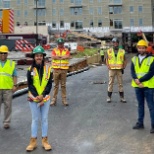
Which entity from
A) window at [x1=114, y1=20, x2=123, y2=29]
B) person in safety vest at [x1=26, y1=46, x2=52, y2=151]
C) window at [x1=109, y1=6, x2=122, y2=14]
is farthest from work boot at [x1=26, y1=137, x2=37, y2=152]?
window at [x1=109, y1=6, x2=122, y2=14]

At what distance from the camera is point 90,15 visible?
282ft

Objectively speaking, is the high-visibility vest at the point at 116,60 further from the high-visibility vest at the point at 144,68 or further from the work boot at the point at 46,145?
the work boot at the point at 46,145

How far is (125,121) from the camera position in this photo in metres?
8.64

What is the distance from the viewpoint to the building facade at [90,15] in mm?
83562

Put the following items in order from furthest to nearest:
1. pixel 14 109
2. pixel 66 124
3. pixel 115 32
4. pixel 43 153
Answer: pixel 115 32 < pixel 14 109 < pixel 66 124 < pixel 43 153

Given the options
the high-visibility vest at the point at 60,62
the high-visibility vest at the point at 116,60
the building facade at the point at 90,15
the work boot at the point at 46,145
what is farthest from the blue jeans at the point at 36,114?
the building facade at the point at 90,15

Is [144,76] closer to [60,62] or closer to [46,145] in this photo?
[46,145]

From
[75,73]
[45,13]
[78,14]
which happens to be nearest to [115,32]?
[78,14]

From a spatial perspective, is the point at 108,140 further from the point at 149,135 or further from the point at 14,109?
the point at 14,109

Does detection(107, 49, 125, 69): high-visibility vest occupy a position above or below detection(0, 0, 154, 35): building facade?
below

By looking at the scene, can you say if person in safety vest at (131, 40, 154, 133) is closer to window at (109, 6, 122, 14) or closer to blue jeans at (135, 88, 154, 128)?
blue jeans at (135, 88, 154, 128)

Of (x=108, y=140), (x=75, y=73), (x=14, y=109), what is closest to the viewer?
(x=108, y=140)

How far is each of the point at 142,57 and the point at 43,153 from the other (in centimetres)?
298

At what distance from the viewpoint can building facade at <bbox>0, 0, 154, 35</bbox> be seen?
274 ft
